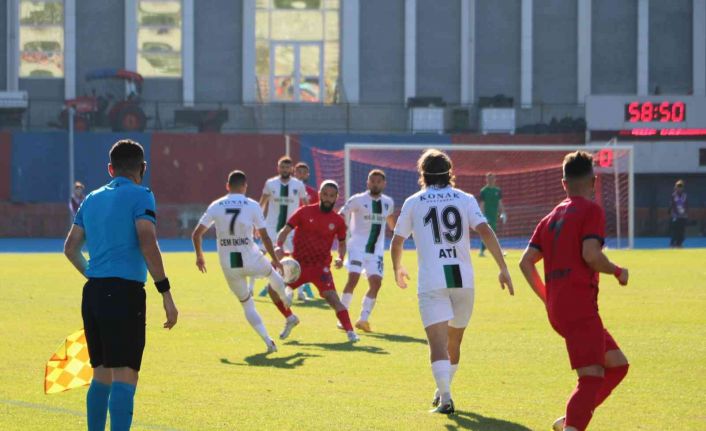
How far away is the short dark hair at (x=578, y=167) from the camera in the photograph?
7898mm

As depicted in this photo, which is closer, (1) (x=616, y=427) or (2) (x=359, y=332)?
(1) (x=616, y=427)

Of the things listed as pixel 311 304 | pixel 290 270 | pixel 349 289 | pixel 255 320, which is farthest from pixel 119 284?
pixel 311 304

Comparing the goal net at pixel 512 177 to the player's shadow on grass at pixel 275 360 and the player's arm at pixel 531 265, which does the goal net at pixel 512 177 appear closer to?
the player's shadow on grass at pixel 275 360

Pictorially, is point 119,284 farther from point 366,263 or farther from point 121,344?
point 366,263

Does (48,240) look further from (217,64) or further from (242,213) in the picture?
(242,213)

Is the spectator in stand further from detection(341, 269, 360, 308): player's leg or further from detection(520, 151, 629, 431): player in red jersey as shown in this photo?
detection(520, 151, 629, 431): player in red jersey

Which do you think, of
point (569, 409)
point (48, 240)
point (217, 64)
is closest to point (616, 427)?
point (569, 409)

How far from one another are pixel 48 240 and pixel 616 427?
3494 centimetres

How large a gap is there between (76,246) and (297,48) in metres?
43.2

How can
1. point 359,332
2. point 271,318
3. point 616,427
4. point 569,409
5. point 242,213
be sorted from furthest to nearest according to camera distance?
1. point 271,318
2. point 359,332
3. point 242,213
4. point 616,427
5. point 569,409

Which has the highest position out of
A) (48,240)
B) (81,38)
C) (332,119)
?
(81,38)

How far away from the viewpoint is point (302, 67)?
167 feet

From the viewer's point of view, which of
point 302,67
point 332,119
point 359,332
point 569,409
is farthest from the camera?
point 302,67

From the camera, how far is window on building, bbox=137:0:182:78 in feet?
163
